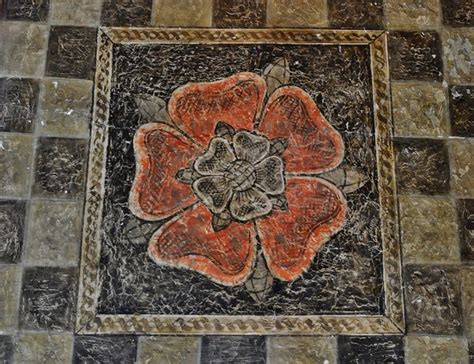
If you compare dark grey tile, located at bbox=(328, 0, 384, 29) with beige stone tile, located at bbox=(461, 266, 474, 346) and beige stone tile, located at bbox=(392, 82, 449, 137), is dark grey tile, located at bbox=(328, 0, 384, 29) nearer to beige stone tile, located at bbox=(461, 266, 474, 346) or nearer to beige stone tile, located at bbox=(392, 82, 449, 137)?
beige stone tile, located at bbox=(392, 82, 449, 137)

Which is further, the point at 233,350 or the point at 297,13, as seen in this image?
the point at 297,13

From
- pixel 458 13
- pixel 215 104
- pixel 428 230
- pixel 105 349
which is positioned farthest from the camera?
pixel 458 13

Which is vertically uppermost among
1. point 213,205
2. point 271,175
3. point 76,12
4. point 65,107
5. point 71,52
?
point 76,12

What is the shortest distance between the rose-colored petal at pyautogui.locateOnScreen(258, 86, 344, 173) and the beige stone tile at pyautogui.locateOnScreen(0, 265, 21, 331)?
0.98m

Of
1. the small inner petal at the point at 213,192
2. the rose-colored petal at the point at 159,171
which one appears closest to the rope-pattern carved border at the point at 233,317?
the rose-colored petal at the point at 159,171

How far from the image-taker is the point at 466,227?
2.06m

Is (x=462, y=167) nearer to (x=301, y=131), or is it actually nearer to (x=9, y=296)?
(x=301, y=131)

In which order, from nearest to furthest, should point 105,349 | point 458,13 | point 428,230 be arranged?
point 105,349 → point 428,230 → point 458,13

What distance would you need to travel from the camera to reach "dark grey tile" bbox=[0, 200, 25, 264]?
6.65 feet

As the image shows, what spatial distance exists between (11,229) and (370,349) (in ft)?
4.17

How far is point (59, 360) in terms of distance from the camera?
6.39ft

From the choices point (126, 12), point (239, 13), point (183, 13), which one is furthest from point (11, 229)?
point (239, 13)

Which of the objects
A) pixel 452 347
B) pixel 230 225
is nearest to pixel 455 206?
pixel 452 347

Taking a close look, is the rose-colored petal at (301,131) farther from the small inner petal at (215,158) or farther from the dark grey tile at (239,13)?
the dark grey tile at (239,13)
